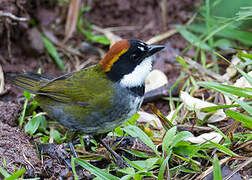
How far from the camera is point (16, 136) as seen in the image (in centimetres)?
410

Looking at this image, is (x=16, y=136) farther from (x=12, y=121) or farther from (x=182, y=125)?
(x=182, y=125)

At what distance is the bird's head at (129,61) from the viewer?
13.6 feet

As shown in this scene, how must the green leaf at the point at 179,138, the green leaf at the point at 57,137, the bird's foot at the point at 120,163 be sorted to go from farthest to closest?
the green leaf at the point at 57,137 < the bird's foot at the point at 120,163 < the green leaf at the point at 179,138

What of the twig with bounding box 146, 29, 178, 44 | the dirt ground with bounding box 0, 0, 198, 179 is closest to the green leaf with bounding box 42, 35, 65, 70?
the dirt ground with bounding box 0, 0, 198, 179

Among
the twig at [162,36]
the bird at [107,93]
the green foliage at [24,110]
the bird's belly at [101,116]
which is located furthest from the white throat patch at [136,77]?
the twig at [162,36]

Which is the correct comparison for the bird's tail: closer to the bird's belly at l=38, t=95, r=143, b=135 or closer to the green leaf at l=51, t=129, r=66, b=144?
the green leaf at l=51, t=129, r=66, b=144

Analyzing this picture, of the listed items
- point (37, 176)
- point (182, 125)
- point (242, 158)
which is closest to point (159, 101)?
point (182, 125)

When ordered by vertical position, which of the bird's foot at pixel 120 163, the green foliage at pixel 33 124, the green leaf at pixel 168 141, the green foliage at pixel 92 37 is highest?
the green foliage at pixel 92 37

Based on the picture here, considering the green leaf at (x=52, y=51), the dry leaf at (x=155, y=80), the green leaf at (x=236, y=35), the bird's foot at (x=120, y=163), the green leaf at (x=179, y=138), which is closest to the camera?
the green leaf at (x=179, y=138)

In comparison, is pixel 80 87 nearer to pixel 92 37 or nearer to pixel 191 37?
pixel 92 37

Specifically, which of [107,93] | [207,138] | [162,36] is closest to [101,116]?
[107,93]

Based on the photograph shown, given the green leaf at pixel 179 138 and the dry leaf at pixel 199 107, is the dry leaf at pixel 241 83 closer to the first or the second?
the dry leaf at pixel 199 107

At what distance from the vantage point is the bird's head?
4156mm

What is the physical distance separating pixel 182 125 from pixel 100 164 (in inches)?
43.1
